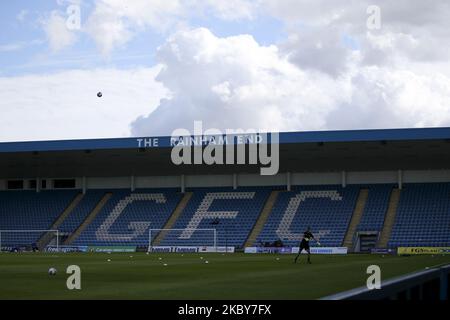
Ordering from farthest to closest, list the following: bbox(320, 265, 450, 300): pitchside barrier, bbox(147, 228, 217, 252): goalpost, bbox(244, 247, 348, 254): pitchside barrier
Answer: bbox(147, 228, 217, 252): goalpost → bbox(244, 247, 348, 254): pitchside barrier → bbox(320, 265, 450, 300): pitchside barrier

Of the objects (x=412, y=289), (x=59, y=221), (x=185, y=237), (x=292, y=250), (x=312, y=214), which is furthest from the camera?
(x=59, y=221)

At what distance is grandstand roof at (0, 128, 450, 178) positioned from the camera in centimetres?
5694

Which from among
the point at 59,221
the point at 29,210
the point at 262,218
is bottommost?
the point at 262,218

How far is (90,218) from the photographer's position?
227 ft

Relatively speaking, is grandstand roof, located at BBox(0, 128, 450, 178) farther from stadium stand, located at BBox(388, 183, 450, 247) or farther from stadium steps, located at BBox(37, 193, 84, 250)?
stadium steps, located at BBox(37, 193, 84, 250)

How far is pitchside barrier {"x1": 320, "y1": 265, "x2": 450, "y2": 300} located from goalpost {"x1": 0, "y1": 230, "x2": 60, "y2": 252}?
5852cm

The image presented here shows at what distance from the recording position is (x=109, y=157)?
67000 mm

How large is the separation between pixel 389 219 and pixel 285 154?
9.97m

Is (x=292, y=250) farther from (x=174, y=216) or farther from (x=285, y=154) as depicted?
(x=174, y=216)

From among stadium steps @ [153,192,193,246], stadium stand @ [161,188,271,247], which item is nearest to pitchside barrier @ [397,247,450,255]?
stadium stand @ [161,188,271,247]

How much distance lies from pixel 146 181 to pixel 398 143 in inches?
1045

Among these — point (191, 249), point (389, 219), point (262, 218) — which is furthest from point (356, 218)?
point (191, 249)

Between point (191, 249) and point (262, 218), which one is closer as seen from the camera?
point (191, 249)
